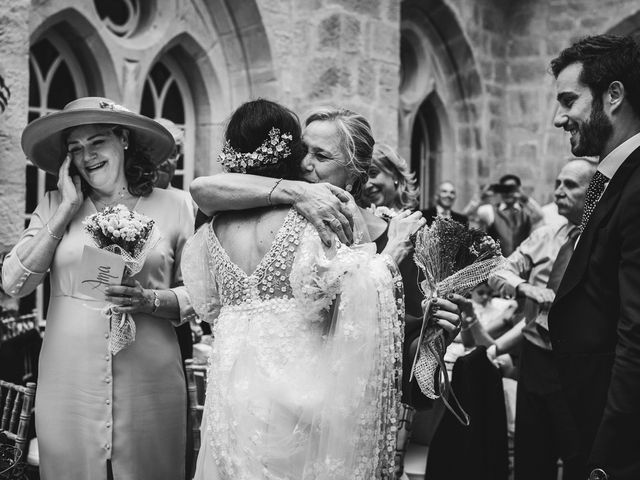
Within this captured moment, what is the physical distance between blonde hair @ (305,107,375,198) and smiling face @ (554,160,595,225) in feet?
6.61

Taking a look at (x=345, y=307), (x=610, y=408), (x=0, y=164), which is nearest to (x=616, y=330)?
(x=610, y=408)

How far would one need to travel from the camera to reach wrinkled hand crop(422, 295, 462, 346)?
2.83 m

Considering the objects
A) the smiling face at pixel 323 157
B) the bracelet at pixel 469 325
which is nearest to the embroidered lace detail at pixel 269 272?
the smiling face at pixel 323 157

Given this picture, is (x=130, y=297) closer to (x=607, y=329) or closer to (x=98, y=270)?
(x=98, y=270)

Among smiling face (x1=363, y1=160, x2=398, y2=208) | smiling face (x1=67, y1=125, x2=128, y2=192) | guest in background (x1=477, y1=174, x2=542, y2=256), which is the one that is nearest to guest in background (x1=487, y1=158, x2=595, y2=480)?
smiling face (x1=363, y1=160, x2=398, y2=208)

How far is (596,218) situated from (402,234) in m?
0.67

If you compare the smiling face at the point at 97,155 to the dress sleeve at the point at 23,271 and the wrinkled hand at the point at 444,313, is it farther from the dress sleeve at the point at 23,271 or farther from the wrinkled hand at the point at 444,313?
the wrinkled hand at the point at 444,313

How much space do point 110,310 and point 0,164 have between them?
2.28 meters

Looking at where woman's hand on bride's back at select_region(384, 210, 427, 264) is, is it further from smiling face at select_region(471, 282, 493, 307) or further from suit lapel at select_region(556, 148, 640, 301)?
smiling face at select_region(471, 282, 493, 307)

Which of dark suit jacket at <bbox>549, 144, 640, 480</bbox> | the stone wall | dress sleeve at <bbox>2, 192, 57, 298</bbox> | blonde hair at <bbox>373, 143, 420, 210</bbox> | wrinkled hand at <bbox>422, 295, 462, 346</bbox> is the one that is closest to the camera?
dark suit jacket at <bbox>549, 144, 640, 480</bbox>

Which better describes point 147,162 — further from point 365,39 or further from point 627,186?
point 365,39

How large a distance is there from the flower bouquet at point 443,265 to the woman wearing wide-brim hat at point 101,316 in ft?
3.45

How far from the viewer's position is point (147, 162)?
357 cm

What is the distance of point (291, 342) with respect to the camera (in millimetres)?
2631
